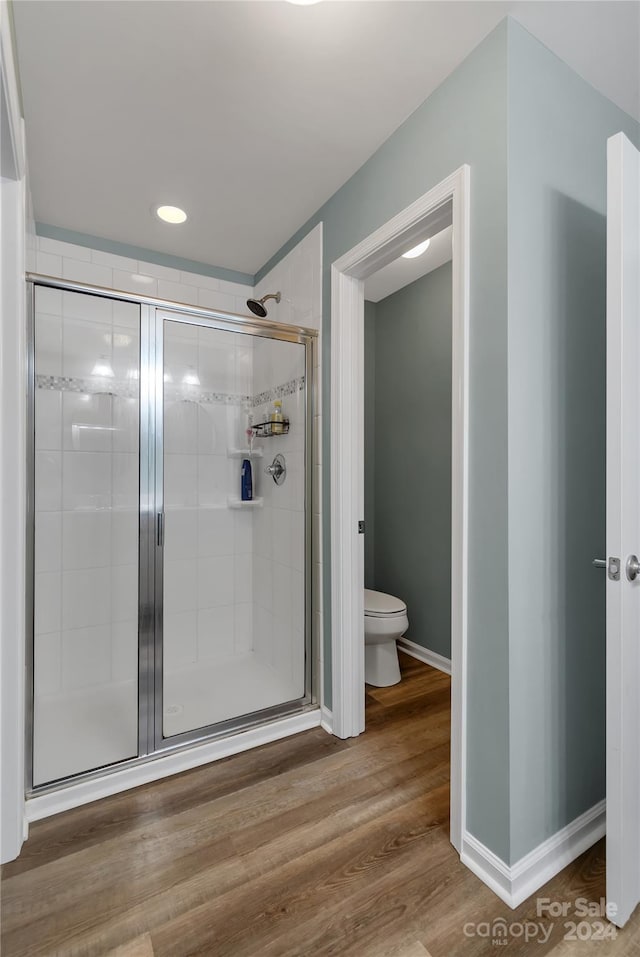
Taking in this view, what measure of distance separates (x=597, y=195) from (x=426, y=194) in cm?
55

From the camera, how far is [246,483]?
2.69 meters

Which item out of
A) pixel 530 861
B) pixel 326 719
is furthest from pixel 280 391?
pixel 530 861

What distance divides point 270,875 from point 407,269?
297 cm

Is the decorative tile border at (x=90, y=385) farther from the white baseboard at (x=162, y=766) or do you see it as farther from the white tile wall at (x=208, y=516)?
the white baseboard at (x=162, y=766)

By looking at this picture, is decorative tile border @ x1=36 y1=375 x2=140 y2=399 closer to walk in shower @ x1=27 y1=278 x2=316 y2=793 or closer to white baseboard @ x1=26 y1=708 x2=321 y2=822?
walk in shower @ x1=27 y1=278 x2=316 y2=793

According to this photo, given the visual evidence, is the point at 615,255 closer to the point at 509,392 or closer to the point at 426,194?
the point at 509,392

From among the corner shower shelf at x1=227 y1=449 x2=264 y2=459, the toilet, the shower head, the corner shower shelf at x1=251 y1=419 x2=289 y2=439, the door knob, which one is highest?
the shower head

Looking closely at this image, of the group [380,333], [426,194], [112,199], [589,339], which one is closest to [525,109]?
[426,194]

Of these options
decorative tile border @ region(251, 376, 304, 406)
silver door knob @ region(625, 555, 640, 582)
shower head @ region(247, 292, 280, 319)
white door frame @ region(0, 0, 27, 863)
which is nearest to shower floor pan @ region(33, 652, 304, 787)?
white door frame @ region(0, 0, 27, 863)

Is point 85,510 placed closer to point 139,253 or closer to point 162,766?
point 162,766

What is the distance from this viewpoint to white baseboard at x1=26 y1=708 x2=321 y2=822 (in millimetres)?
1601

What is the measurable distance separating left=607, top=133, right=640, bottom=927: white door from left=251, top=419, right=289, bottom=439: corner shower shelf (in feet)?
5.08

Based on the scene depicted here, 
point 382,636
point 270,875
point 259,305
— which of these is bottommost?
point 270,875

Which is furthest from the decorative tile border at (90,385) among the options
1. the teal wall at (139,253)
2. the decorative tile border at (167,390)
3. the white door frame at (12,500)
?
the white door frame at (12,500)
